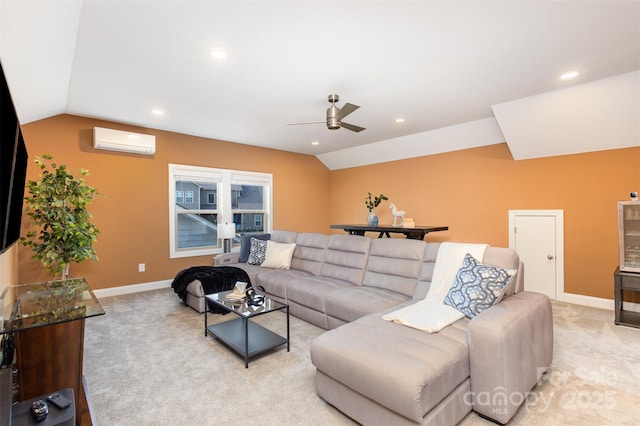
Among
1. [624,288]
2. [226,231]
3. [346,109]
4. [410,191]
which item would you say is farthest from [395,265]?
[226,231]

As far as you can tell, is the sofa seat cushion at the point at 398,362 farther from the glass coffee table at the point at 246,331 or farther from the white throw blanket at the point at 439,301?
the glass coffee table at the point at 246,331

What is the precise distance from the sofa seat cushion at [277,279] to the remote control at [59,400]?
7.42 ft

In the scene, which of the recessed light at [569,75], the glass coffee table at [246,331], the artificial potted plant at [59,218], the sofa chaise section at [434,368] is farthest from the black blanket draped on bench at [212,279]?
the recessed light at [569,75]

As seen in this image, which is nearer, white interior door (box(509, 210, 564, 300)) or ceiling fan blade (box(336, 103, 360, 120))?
ceiling fan blade (box(336, 103, 360, 120))

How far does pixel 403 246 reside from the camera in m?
3.20

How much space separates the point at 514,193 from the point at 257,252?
3.98m

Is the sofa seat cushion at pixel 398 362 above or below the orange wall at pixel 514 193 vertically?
below

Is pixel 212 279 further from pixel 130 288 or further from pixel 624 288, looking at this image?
pixel 624 288

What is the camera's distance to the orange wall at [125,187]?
13.2ft

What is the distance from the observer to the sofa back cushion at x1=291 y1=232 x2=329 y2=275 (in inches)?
160

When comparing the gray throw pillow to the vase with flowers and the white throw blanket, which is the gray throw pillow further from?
the white throw blanket

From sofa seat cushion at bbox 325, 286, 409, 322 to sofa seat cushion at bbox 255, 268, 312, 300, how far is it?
791 millimetres

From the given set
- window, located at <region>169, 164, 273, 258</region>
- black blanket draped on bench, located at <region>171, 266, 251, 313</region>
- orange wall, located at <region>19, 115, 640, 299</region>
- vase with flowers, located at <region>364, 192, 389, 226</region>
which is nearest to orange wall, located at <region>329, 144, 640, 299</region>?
orange wall, located at <region>19, 115, 640, 299</region>

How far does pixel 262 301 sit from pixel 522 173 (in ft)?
13.5
